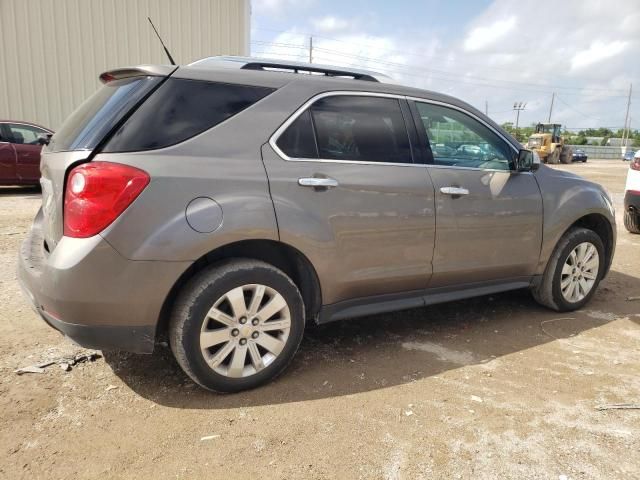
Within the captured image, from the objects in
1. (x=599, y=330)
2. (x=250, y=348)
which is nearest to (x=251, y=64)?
(x=250, y=348)

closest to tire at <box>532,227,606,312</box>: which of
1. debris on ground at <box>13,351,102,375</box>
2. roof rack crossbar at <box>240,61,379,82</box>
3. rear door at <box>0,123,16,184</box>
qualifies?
roof rack crossbar at <box>240,61,379,82</box>

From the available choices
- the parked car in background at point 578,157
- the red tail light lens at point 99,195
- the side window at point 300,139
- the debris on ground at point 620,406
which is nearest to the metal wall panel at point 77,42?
the side window at point 300,139

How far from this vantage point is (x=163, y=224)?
249 cm

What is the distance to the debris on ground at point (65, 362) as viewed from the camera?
3.07 meters

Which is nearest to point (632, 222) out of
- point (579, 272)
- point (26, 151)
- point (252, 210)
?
point (579, 272)

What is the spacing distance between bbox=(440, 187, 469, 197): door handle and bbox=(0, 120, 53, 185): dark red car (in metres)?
9.60

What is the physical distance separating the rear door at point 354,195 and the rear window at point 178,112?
0.31 metres

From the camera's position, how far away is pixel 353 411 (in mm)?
2754

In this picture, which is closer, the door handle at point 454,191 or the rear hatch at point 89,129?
the rear hatch at point 89,129

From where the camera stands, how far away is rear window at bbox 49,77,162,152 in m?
2.60

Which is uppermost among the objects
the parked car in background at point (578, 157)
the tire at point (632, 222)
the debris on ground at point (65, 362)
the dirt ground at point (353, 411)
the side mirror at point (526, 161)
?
the side mirror at point (526, 161)

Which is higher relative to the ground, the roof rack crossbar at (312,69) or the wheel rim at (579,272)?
the roof rack crossbar at (312,69)

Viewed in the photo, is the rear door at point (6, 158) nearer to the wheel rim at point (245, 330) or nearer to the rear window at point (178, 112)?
the rear window at point (178, 112)

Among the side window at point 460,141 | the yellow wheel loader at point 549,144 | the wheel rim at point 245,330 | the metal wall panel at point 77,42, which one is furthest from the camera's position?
the yellow wheel loader at point 549,144
